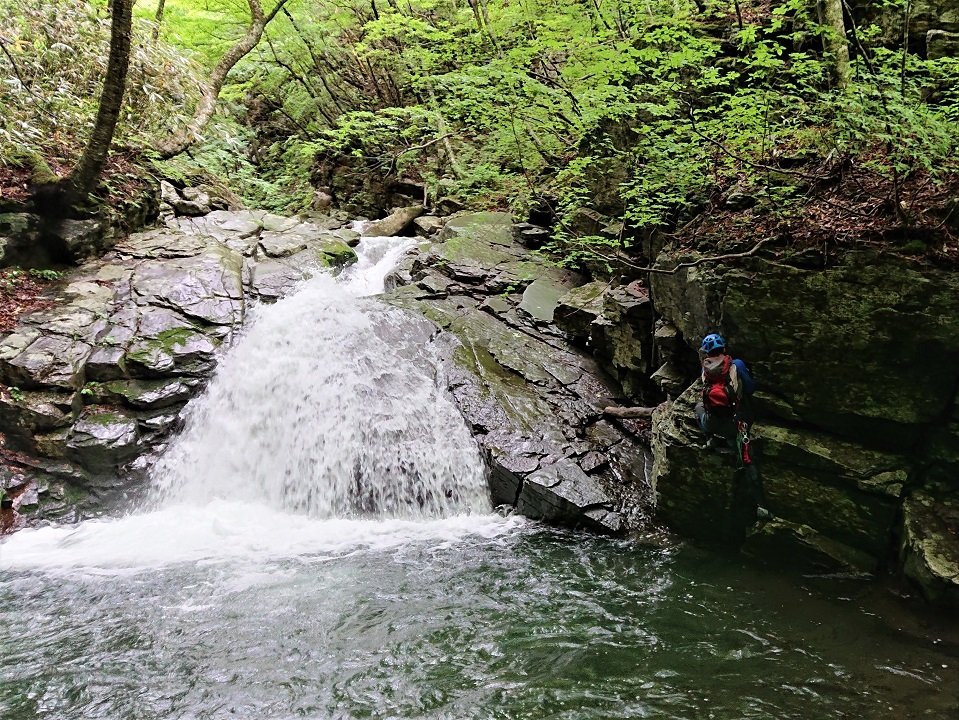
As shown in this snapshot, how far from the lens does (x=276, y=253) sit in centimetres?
1227

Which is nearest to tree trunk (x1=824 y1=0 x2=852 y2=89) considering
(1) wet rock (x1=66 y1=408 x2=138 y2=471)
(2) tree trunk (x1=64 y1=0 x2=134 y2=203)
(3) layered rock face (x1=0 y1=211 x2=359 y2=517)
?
(2) tree trunk (x1=64 y1=0 x2=134 y2=203)

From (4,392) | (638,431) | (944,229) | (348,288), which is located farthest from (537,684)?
(348,288)

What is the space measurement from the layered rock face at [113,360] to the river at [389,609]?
525 mm

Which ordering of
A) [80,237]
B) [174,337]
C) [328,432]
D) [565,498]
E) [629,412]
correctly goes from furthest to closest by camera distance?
[80,237] < [174,337] < [328,432] < [629,412] < [565,498]

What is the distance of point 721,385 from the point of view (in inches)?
212

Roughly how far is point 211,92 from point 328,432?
8076 mm

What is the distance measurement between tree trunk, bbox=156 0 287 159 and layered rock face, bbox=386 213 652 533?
5177mm

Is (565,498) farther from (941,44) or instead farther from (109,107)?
(109,107)

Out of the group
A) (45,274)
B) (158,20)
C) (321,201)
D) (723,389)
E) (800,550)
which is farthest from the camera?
(321,201)

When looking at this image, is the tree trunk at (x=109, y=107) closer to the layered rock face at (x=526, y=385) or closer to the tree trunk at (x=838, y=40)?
the layered rock face at (x=526, y=385)

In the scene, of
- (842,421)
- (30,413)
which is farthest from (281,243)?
(842,421)

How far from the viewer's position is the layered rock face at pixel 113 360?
729 centimetres

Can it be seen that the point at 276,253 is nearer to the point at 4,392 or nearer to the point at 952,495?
the point at 4,392

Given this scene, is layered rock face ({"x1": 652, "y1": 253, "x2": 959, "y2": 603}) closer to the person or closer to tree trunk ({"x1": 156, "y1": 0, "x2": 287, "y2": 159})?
the person
